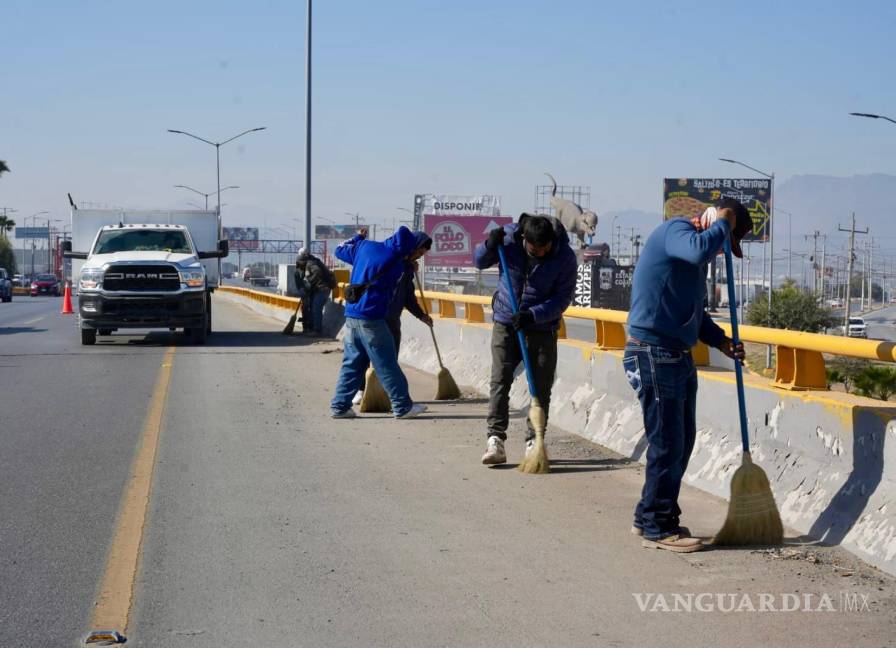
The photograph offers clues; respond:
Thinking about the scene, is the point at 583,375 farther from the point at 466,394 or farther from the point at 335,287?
the point at 335,287

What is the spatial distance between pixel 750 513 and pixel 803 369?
1.11m

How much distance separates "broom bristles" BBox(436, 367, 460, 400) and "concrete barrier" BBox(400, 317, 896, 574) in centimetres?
332

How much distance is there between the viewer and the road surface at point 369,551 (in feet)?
16.7

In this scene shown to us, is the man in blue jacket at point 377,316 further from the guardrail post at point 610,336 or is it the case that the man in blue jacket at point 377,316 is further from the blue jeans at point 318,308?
the blue jeans at point 318,308

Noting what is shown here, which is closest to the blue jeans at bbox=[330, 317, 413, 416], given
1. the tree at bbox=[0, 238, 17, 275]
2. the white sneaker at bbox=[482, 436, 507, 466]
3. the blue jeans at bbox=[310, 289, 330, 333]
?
the white sneaker at bbox=[482, 436, 507, 466]

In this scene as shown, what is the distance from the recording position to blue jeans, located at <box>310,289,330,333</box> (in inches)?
952

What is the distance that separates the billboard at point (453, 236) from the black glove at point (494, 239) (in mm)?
91823

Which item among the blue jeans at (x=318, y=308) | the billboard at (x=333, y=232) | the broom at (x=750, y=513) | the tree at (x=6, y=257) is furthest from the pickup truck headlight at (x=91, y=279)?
the billboard at (x=333, y=232)

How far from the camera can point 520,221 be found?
8.59 m

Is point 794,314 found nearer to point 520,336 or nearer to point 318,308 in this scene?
point 318,308

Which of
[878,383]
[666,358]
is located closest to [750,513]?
[666,358]

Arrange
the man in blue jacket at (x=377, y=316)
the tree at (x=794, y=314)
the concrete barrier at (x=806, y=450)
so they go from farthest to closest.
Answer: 1. the tree at (x=794, y=314)
2. the man in blue jacket at (x=377, y=316)
3. the concrete barrier at (x=806, y=450)

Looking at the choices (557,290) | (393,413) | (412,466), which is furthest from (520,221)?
(393,413)

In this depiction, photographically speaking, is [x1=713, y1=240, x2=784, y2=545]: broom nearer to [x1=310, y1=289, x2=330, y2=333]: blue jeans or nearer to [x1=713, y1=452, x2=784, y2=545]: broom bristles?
[x1=713, y1=452, x2=784, y2=545]: broom bristles
